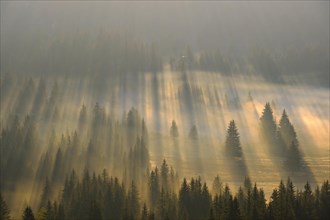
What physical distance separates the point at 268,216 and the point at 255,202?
306 inches

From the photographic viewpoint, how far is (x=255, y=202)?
654ft

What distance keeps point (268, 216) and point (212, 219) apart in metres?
20.5

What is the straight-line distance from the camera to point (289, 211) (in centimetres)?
19625

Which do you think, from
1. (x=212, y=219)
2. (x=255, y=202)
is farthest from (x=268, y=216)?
(x=212, y=219)

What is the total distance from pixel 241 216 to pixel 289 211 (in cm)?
1662

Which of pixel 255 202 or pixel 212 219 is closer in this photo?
pixel 212 219

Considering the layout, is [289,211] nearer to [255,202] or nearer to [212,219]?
[255,202]

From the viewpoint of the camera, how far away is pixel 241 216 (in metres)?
195

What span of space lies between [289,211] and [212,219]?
2868cm

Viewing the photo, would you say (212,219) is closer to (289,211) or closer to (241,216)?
(241,216)

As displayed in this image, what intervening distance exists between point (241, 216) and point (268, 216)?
8.99 m

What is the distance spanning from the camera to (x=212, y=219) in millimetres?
186625

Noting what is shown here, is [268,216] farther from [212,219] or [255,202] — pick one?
[212,219]

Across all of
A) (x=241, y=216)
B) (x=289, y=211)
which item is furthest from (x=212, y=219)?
(x=289, y=211)
